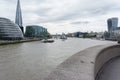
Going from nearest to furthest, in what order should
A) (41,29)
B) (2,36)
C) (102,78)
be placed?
1. (102,78)
2. (2,36)
3. (41,29)

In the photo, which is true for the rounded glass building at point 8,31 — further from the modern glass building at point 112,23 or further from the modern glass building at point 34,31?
the modern glass building at point 112,23

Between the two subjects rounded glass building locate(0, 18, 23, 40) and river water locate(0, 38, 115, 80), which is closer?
river water locate(0, 38, 115, 80)

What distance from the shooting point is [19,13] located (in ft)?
248

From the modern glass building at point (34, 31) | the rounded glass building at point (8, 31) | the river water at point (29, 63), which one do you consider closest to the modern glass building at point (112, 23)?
the modern glass building at point (34, 31)

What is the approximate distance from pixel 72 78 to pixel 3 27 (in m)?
55.1

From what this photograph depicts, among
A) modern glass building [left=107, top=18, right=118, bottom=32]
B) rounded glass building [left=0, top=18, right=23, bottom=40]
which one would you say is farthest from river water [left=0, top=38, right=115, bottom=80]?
modern glass building [left=107, top=18, right=118, bottom=32]

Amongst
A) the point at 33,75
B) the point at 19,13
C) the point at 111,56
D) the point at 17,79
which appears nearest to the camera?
the point at 17,79

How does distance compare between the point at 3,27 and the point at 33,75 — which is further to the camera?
the point at 3,27

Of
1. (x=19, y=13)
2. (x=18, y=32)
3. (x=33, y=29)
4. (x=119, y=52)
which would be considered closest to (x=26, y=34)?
(x=33, y=29)

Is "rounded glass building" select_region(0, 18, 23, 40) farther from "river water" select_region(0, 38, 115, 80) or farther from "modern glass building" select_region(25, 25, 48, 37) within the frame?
"river water" select_region(0, 38, 115, 80)

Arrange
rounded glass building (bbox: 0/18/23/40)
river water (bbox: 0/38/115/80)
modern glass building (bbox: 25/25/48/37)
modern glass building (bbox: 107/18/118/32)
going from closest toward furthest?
1. river water (bbox: 0/38/115/80)
2. rounded glass building (bbox: 0/18/23/40)
3. modern glass building (bbox: 107/18/118/32)
4. modern glass building (bbox: 25/25/48/37)

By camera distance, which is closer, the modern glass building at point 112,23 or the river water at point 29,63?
the river water at point 29,63

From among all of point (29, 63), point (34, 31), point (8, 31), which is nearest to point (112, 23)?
point (34, 31)

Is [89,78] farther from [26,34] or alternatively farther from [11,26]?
[26,34]
